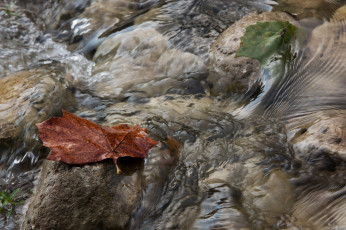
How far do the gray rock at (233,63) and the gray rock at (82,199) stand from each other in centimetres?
145

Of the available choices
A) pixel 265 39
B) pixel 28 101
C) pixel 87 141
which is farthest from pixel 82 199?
pixel 265 39

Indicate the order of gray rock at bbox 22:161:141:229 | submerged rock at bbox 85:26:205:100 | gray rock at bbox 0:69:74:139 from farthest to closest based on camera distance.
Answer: submerged rock at bbox 85:26:205:100
gray rock at bbox 0:69:74:139
gray rock at bbox 22:161:141:229

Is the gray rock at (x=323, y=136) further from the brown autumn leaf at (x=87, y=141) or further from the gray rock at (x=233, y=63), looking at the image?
the brown autumn leaf at (x=87, y=141)

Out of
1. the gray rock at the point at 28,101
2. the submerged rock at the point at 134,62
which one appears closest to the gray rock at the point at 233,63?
the submerged rock at the point at 134,62

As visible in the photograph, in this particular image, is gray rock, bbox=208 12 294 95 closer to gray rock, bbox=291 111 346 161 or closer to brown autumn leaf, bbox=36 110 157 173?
gray rock, bbox=291 111 346 161

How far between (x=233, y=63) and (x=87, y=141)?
1548mm

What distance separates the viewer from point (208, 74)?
3389mm

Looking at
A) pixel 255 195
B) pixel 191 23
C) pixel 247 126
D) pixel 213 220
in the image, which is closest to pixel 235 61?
pixel 247 126

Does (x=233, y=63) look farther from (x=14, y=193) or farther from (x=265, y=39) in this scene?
(x=14, y=193)

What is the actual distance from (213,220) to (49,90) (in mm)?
1868

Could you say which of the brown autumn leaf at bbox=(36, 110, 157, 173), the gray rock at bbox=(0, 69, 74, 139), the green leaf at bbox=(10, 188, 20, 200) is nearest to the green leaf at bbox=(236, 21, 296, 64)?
the brown autumn leaf at bbox=(36, 110, 157, 173)

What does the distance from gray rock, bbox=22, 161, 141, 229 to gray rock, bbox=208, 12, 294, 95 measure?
1.45m

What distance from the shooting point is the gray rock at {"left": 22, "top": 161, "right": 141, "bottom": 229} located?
206 cm

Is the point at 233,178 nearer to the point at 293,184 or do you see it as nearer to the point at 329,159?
the point at 293,184
